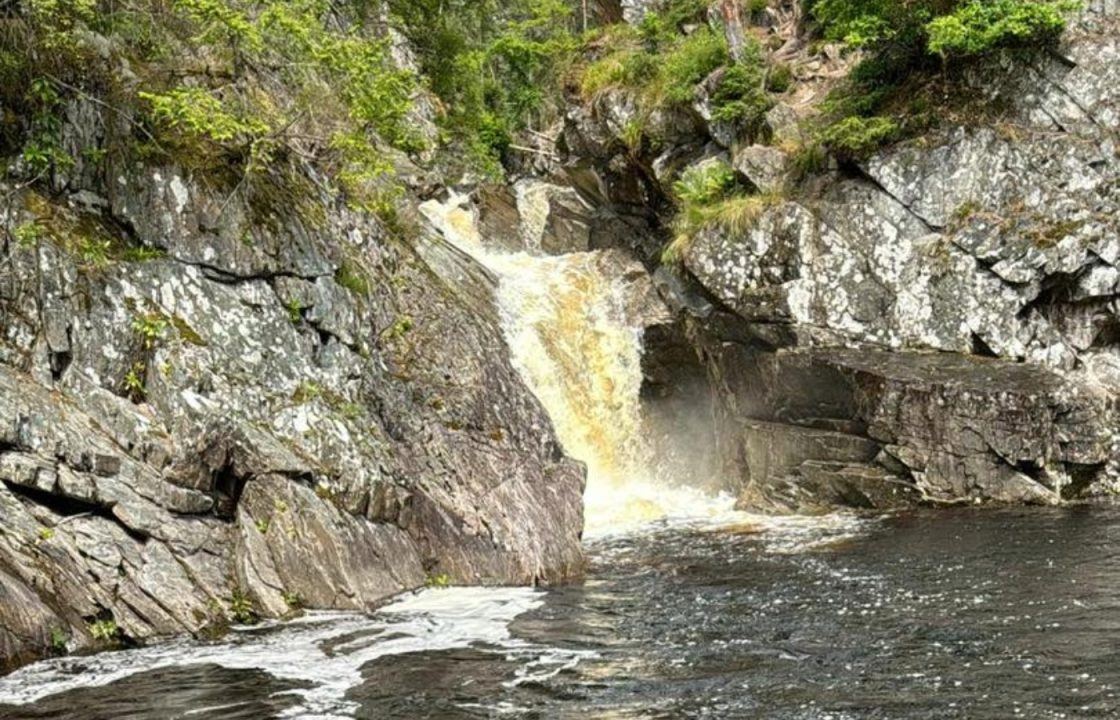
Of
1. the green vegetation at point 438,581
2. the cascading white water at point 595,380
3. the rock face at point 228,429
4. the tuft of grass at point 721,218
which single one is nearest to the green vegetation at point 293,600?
the rock face at point 228,429

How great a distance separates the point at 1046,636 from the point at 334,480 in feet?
30.9

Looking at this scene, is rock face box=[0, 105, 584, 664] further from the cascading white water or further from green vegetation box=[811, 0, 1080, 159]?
green vegetation box=[811, 0, 1080, 159]

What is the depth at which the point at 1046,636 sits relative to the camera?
980 centimetres

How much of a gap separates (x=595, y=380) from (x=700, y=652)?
14153 millimetres

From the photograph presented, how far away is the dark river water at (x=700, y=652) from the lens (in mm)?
8469

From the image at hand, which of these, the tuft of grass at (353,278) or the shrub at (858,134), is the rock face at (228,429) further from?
the shrub at (858,134)

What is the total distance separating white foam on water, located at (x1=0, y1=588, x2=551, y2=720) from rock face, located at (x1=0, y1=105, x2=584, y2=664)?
49cm

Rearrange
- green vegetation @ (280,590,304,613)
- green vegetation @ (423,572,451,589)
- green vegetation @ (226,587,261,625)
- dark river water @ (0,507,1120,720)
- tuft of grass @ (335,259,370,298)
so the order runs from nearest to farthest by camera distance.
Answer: dark river water @ (0,507,1120,720)
green vegetation @ (226,587,261,625)
green vegetation @ (280,590,304,613)
green vegetation @ (423,572,451,589)
tuft of grass @ (335,259,370,298)

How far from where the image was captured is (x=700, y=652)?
10.3 metres

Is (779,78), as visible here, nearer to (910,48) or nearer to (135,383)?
(910,48)

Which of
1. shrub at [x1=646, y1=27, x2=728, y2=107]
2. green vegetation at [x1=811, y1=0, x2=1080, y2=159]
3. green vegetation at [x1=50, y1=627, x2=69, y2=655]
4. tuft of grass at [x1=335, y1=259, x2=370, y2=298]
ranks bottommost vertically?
green vegetation at [x1=50, y1=627, x2=69, y2=655]

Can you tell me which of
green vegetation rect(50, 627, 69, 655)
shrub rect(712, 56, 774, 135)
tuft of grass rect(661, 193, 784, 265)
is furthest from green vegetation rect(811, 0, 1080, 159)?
green vegetation rect(50, 627, 69, 655)

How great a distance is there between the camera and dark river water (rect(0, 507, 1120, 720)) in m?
8.47

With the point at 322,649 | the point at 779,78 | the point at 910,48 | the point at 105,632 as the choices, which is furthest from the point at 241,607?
the point at 779,78
